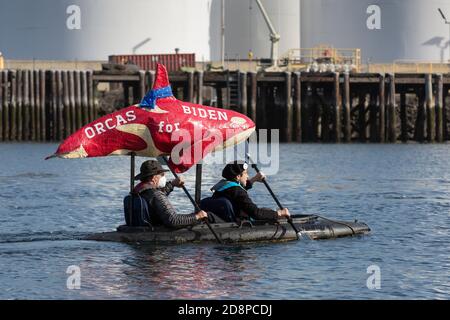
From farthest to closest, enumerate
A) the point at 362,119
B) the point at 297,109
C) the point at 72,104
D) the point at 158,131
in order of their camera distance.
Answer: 1. the point at 362,119
2. the point at 297,109
3. the point at 72,104
4. the point at 158,131

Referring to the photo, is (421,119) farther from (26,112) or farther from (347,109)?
(26,112)

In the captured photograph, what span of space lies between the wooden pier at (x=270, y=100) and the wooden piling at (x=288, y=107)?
5 centimetres

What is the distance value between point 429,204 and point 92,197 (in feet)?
29.3

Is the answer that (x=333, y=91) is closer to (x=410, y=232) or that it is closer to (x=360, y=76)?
(x=360, y=76)

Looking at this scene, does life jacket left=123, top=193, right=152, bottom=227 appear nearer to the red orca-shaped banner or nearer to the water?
the water

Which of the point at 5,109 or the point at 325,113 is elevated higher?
the point at 5,109

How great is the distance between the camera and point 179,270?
69.5ft

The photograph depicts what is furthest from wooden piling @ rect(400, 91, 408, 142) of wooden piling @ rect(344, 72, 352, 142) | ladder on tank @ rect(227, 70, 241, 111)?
ladder on tank @ rect(227, 70, 241, 111)

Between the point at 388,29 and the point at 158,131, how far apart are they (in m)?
50.7

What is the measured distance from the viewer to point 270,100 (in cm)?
6250

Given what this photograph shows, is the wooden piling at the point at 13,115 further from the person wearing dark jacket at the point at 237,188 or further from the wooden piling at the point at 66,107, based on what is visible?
the person wearing dark jacket at the point at 237,188

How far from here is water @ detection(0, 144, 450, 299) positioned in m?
19.7

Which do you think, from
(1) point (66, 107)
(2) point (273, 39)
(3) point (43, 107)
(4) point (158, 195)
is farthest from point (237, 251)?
(2) point (273, 39)
